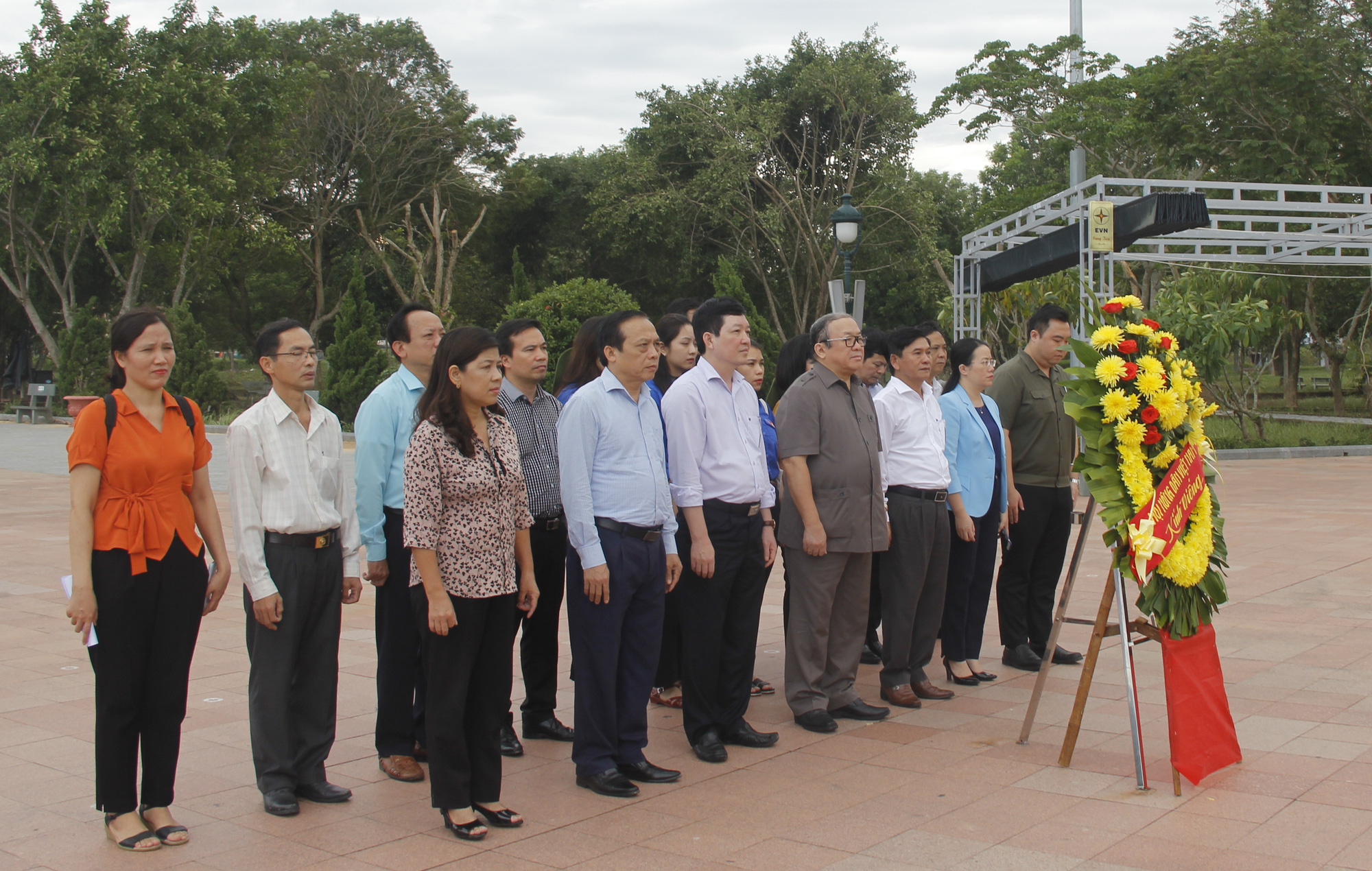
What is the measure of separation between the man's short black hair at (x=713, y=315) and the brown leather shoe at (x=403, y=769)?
200 centimetres

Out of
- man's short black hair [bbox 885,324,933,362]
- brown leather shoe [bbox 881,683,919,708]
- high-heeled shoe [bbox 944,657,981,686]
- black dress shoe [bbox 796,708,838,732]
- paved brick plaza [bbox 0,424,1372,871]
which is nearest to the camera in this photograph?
paved brick plaza [bbox 0,424,1372,871]

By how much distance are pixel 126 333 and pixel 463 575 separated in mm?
1334

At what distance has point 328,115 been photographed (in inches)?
1227

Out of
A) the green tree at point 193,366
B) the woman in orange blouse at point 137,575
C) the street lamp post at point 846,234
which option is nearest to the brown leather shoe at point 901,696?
the woman in orange blouse at point 137,575

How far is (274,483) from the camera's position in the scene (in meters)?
3.96

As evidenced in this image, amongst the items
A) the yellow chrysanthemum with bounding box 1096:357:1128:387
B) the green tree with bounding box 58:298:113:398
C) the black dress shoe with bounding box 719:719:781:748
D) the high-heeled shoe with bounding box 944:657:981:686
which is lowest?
the high-heeled shoe with bounding box 944:657:981:686

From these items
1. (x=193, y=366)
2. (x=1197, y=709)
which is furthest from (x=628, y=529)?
(x=193, y=366)

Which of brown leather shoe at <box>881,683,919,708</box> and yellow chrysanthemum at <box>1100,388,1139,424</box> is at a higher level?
yellow chrysanthemum at <box>1100,388,1139,424</box>

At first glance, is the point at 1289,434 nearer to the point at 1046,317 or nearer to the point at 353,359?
the point at 1046,317

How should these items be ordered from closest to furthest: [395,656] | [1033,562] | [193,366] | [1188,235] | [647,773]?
[647,773]
[395,656]
[1033,562]
[1188,235]
[193,366]

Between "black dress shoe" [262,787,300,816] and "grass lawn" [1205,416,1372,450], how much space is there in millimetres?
18013

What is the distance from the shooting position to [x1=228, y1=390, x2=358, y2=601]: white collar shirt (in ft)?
12.7

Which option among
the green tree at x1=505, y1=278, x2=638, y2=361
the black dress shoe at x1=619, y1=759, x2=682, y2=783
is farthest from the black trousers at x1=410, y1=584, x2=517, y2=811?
the green tree at x1=505, y1=278, x2=638, y2=361

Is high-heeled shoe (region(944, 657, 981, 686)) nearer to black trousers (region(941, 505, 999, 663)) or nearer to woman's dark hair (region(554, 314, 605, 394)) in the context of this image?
black trousers (region(941, 505, 999, 663))
